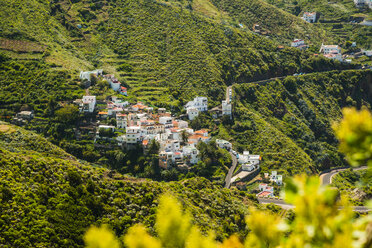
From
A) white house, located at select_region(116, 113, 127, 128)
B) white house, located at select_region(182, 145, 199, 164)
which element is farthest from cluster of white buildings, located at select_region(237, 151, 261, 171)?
white house, located at select_region(116, 113, 127, 128)

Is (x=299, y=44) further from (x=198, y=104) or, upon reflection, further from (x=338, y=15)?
(x=198, y=104)

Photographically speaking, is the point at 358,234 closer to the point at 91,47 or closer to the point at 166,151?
the point at 166,151

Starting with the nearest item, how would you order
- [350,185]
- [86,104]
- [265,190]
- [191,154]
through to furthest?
1. [265,190]
2. [191,154]
3. [86,104]
4. [350,185]

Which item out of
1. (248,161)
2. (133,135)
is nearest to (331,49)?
(248,161)

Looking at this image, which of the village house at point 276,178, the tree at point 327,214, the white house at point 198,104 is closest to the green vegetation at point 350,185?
Answer: the village house at point 276,178

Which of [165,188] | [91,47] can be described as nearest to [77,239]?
[165,188]

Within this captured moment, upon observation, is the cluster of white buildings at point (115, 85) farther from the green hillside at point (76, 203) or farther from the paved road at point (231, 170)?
the green hillside at point (76, 203)
